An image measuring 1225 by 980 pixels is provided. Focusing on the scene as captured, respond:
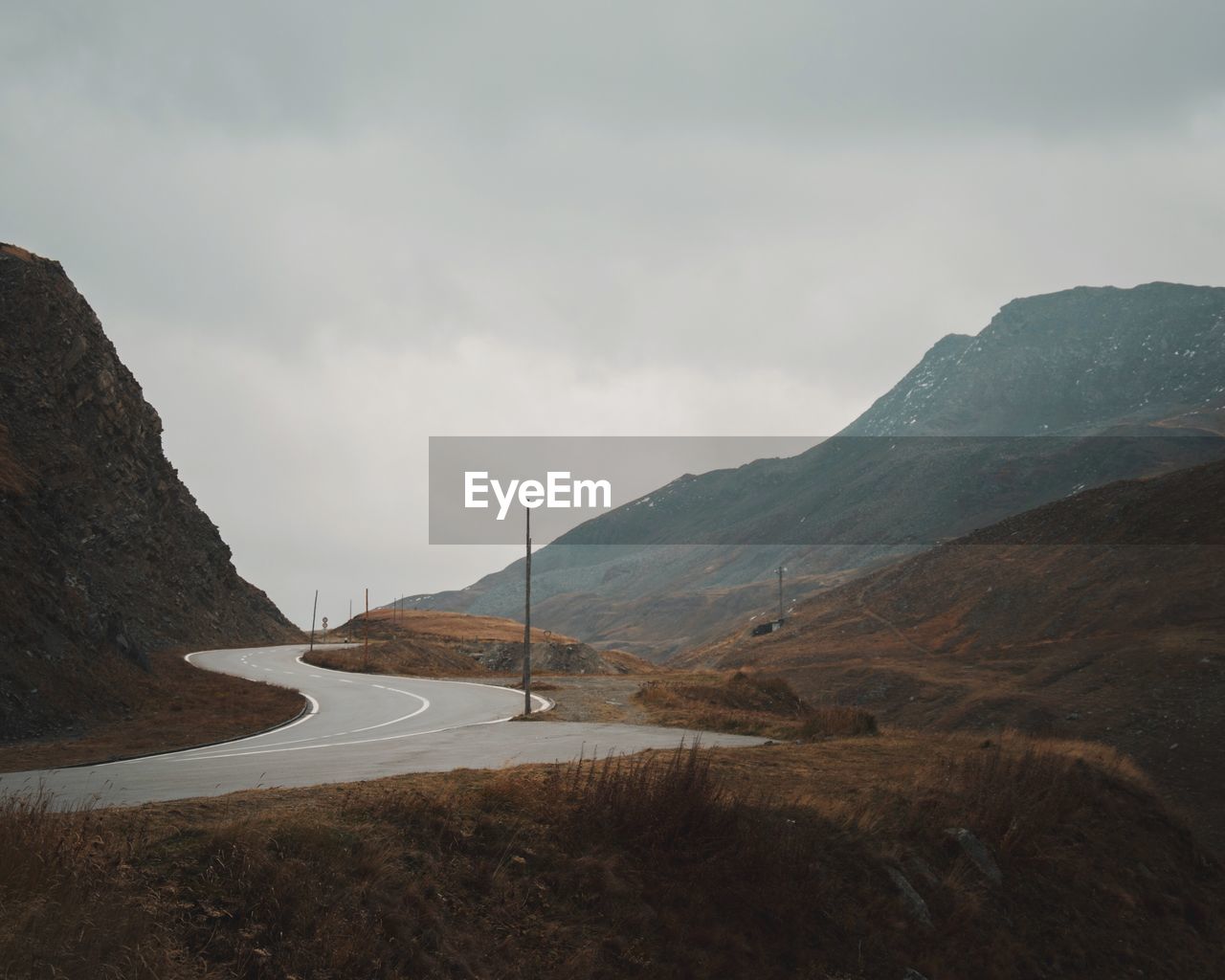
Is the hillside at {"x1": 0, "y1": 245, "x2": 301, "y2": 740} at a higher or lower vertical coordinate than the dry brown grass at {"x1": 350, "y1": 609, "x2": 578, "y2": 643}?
higher

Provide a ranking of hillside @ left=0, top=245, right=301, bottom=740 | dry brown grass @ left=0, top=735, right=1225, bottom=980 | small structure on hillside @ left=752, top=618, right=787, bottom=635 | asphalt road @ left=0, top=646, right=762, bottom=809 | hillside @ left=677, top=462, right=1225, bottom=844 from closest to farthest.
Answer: dry brown grass @ left=0, top=735, right=1225, bottom=980 → asphalt road @ left=0, top=646, right=762, bottom=809 → hillside @ left=0, top=245, right=301, bottom=740 → hillside @ left=677, top=462, right=1225, bottom=844 → small structure on hillside @ left=752, top=618, right=787, bottom=635

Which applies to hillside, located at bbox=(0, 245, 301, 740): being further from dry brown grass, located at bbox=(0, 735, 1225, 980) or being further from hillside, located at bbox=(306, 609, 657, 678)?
dry brown grass, located at bbox=(0, 735, 1225, 980)

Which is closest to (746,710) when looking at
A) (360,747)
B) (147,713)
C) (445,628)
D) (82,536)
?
(360,747)

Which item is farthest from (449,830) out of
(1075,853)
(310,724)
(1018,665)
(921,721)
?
(1018,665)

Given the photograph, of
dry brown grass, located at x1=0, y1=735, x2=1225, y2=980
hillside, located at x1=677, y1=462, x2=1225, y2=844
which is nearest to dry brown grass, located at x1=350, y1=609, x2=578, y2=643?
hillside, located at x1=677, y1=462, x2=1225, y2=844

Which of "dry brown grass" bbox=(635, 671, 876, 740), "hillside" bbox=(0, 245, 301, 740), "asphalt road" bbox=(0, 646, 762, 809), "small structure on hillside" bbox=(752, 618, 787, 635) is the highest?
"hillside" bbox=(0, 245, 301, 740)

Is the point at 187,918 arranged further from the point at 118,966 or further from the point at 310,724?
the point at 310,724
